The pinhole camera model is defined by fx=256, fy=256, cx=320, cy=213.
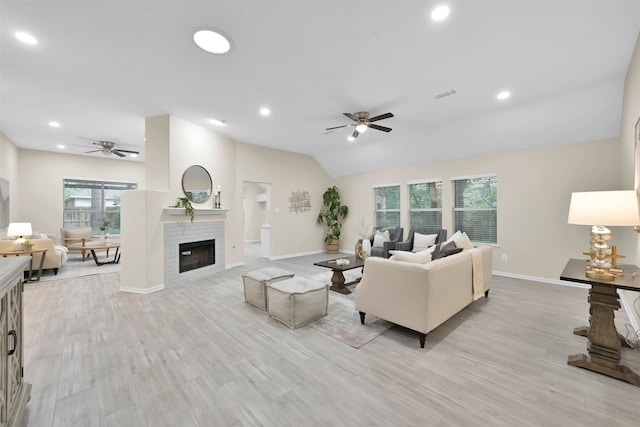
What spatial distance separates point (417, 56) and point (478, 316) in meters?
3.07

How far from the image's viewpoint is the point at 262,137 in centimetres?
575

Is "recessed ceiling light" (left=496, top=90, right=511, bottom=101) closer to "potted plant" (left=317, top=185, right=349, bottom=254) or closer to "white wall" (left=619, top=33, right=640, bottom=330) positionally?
"white wall" (left=619, top=33, right=640, bottom=330)

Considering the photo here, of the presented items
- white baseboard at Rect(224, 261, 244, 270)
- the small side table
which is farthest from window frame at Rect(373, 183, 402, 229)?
the small side table

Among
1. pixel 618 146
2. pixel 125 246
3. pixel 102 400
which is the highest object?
pixel 618 146

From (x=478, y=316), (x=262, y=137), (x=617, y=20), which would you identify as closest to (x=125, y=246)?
(x=262, y=137)

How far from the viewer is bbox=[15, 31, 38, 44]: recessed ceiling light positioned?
7.96 ft

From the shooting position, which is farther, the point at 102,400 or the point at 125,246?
the point at 125,246

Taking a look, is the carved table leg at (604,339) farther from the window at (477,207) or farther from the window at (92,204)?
the window at (92,204)

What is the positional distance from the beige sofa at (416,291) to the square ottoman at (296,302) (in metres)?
0.46

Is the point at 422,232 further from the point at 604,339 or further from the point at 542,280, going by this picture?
the point at 604,339

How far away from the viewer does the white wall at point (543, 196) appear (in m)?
4.13

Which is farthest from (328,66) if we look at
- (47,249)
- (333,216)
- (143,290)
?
(47,249)

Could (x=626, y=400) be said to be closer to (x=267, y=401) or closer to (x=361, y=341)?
(x=361, y=341)

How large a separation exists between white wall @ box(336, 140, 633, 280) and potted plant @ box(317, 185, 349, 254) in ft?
11.1
